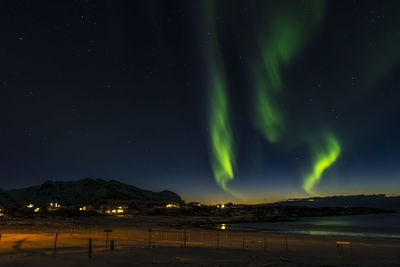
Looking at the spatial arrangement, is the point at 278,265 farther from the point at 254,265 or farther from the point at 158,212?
the point at 158,212

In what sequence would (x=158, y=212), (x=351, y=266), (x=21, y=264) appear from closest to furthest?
(x=351, y=266) → (x=21, y=264) → (x=158, y=212)

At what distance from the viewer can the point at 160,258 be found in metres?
21.8

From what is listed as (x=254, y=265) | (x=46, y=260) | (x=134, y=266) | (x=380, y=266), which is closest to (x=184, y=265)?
(x=134, y=266)

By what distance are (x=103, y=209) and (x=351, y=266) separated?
198m

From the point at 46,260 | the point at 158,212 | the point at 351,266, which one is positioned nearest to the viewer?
the point at 351,266

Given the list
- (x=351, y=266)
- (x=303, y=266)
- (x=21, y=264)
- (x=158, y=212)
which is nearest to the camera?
(x=303, y=266)

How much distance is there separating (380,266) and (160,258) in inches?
579

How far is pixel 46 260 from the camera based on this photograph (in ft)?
68.2

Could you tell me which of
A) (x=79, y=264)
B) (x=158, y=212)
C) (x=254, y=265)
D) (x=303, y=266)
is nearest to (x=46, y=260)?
(x=79, y=264)

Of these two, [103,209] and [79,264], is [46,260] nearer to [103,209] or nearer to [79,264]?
[79,264]

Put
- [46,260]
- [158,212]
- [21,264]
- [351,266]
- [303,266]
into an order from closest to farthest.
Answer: [303,266]
[351,266]
[21,264]
[46,260]
[158,212]

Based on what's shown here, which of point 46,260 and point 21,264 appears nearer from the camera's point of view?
point 21,264

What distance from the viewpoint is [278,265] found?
16016 millimetres

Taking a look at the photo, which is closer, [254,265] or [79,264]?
[254,265]
